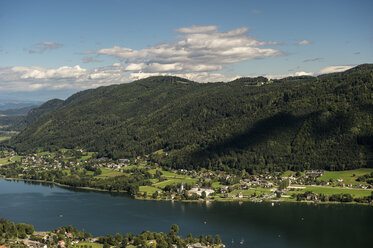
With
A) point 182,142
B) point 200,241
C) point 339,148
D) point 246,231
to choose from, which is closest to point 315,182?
point 339,148

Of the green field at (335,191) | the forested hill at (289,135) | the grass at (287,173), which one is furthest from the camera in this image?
the forested hill at (289,135)

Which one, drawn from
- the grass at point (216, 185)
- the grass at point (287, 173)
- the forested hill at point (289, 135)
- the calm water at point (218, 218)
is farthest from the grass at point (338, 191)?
the grass at point (216, 185)

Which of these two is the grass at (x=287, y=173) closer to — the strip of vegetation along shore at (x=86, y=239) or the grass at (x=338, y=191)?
the grass at (x=338, y=191)

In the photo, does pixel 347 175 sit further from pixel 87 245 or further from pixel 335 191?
pixel 87 245

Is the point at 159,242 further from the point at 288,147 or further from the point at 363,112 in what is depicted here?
the point at 363,112

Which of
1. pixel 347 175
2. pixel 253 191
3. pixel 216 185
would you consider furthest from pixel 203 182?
pixel 347 175

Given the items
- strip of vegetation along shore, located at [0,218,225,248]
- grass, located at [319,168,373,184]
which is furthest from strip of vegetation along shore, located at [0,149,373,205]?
strip of vegetation along shore, located at [0,218,225,248]
